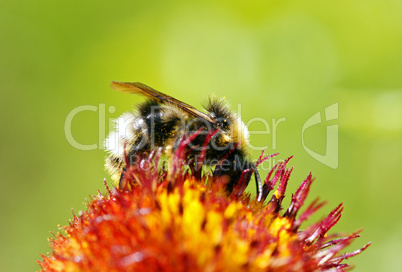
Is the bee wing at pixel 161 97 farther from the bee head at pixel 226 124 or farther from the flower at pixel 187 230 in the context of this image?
the flower at pixel 187 230

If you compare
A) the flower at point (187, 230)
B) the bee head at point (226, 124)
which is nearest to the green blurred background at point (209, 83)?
the bee head at point (226, 124)

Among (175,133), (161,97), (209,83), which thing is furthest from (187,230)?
(209,83)

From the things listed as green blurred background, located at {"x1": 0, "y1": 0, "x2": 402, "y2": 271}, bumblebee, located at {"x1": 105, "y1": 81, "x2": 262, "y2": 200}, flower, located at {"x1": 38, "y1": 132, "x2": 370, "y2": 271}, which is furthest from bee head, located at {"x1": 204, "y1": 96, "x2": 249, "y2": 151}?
green blurred background, located at {"x1": 0, "y1": 0, "x2": 402, "y2": 271}

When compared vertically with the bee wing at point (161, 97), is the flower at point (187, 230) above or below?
below

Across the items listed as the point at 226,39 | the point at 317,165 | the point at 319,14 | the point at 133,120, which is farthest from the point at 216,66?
the point at 133,120

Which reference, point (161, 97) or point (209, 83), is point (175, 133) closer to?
point (161, 97)

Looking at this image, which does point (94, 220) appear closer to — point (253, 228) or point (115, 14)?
point (253, 228)

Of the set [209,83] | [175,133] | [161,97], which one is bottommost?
[175,133]

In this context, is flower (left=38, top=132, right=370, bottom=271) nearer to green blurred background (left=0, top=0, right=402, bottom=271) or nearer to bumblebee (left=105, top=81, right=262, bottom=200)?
bumblebee (left=105, top=81, right=262, bottom=200)
